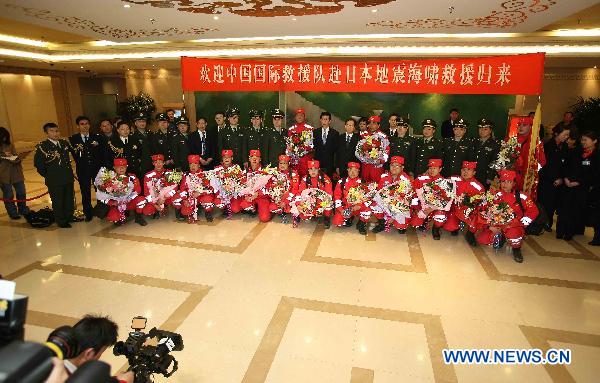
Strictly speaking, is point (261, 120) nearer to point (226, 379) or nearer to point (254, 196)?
point (254, 196)

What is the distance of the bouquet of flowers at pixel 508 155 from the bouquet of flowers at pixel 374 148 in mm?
1684

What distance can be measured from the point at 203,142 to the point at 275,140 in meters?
1.39

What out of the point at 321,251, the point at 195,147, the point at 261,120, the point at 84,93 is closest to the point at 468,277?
the point at 321,251

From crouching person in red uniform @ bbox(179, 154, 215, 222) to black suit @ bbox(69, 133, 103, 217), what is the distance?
4.80 ft

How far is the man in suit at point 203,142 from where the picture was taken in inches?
262

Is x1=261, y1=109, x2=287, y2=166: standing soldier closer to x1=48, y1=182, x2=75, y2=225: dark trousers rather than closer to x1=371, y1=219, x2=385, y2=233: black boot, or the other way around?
x1=371, y1=219, x2=385, y2=233: black boot

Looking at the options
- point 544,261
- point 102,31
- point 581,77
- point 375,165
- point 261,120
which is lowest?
point 544,261

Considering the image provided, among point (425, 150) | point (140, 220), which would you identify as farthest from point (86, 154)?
point (425, 150)

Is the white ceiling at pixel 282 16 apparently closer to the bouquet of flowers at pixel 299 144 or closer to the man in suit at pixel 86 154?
the man in suit at pixel 86 154

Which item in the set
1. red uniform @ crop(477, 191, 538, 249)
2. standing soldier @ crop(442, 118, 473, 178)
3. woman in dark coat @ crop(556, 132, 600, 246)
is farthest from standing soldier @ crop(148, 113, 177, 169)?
woman in dark coat @ crop(556, 132, 600, 246)

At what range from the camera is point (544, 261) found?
4691mm

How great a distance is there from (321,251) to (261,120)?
117 inches

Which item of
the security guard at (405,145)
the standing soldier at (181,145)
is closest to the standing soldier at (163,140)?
the standing soldier at (181,145)

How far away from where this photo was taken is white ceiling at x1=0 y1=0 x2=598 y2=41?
5.56 metres
